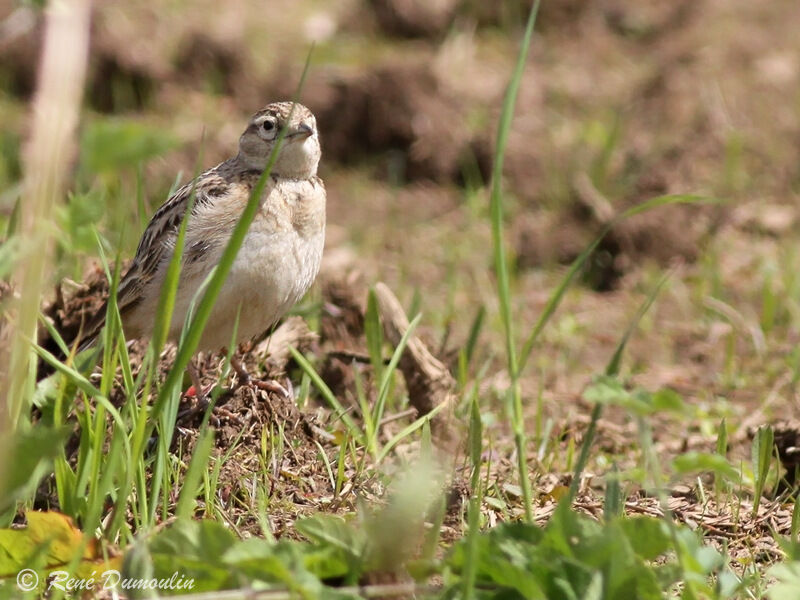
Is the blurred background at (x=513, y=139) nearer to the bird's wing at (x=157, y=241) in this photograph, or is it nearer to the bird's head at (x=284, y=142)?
the bird's wing at (x=157, y=241)

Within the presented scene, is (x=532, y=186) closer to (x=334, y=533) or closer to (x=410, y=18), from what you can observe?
(x=410, y=18)

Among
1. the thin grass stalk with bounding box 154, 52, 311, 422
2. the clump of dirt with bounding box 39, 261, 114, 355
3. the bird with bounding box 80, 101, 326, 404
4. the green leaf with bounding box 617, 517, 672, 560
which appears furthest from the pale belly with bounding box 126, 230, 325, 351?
the green leaf with bounding box 617, 517, 672, 560

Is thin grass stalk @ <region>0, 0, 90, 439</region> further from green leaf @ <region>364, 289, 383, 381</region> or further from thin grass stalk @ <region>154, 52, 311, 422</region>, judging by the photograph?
green leaf @ <region>364, 289, 383, 381</region>

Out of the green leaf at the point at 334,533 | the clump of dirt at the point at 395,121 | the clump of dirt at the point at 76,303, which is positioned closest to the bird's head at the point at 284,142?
the clump of dirt at the point at 76,303

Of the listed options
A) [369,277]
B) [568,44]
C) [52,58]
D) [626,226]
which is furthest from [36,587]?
[568,44]

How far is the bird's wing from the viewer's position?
4754mm

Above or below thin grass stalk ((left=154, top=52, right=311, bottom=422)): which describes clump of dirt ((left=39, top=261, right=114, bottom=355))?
below

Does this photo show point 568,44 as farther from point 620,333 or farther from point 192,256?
point 192,256

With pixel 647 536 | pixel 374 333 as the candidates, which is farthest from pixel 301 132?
pixel 647 536

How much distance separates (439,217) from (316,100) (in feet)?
4.65

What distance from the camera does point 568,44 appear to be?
1088 cm

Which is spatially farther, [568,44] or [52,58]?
[568,44]

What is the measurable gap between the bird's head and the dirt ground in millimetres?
233

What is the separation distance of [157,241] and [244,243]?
23.1 inches
